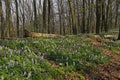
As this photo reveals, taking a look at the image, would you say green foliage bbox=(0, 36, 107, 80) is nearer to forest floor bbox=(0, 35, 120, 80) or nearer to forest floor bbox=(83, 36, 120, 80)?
forest floor bbox=(0, 35, 120, 80)

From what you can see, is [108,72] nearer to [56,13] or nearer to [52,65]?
[52,65]

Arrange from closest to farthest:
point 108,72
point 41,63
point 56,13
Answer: point 41,63
point 108,72
point 56,13

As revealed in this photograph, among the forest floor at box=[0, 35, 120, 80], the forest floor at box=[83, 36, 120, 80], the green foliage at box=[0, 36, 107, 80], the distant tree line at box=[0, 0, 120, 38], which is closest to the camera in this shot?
the green foliage at box=[0, 36, 107, 80]

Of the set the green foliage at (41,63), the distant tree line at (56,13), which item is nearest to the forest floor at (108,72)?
the green foliage at (41,63)

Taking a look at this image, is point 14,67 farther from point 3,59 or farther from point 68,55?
point 68,55

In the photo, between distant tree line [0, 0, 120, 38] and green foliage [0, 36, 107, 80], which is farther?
distant tree line [0, 0, 120, 38]

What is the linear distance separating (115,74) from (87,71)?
4.43 feet

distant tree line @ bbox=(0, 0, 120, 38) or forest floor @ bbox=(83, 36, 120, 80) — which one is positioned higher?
distant tree line @ bbox=(0, 0, 120, 38)

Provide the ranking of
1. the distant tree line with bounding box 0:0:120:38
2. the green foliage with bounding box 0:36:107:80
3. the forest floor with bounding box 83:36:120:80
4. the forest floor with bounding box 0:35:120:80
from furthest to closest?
the distant tree line with bounding box 0:0:120:38
the forest floor with bounding box 83:36:120:80
the forest floor with bounding box 0:35:120:80
the green foliage with bounding box 0:36:107:80

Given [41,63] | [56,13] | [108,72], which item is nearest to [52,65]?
[41,63]

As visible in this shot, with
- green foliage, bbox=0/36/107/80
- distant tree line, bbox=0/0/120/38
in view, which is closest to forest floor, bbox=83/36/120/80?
green foliage, bbox=0/36/107/80

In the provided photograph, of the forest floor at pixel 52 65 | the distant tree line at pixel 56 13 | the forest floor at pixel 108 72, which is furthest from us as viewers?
the distant tree line at pixel 56 13

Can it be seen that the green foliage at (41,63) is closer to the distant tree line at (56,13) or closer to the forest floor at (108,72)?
the forest floor at (108,72)

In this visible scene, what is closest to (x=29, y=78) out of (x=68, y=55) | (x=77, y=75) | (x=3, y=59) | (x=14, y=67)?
(x=14, y=67)
